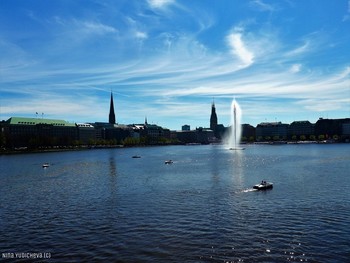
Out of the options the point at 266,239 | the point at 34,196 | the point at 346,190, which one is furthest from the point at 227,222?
the point at 34,196

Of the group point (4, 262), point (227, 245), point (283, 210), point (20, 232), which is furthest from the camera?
point (283, 210)

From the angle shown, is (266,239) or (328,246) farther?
(266,239)

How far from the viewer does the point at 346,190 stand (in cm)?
4612

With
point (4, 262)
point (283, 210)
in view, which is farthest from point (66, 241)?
point (283, 210)

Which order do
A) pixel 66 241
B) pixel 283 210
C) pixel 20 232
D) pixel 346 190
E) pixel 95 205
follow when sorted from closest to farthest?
pixel 66 241 < pixel 20 232 < pixel 283 210 < pixel 95 205 < pixel 346 190

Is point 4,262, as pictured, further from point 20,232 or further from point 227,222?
point 227,222

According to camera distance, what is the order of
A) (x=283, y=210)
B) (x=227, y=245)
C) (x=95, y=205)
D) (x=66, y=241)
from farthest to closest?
1. (x=95, y=205)
2. (x=283, y=210)
3. (x=66, y=241)
4. (x=227, y=245)

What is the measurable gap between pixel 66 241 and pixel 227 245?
1170 centimetres

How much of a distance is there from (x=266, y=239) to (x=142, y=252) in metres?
8.87

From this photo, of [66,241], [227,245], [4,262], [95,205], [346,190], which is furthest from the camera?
[346,190]

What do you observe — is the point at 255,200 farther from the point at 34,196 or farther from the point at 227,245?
the point at 34,196

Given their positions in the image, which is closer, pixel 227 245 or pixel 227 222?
pixel 227 245

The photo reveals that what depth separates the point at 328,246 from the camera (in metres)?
25.0

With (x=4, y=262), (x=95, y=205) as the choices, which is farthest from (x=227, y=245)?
(x=95, y=205)
